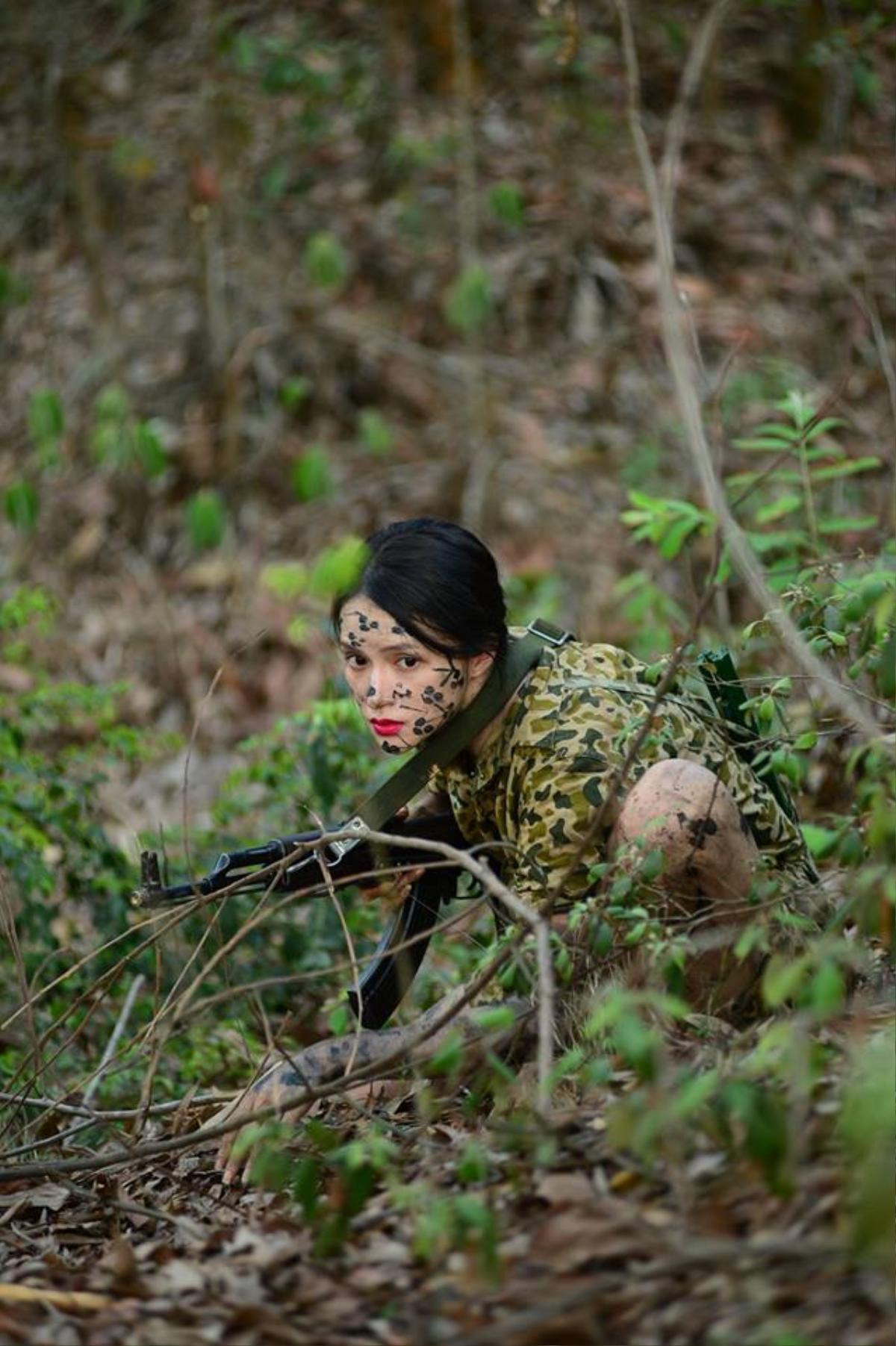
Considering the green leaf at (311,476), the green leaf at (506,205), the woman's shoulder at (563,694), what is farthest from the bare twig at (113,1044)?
the green leaf at (506,205)

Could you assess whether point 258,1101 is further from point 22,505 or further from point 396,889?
point 22,505

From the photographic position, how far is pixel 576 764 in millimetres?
3734

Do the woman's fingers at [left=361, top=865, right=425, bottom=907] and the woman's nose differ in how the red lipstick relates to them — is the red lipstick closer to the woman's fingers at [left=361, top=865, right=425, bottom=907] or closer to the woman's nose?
the woman's nose

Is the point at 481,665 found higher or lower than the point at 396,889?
higher

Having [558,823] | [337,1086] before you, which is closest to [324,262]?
[558,823]

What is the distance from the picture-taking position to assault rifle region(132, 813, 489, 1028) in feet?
12.6

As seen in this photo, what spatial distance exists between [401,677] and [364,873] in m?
0.44

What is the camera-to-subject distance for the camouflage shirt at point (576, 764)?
370 cm

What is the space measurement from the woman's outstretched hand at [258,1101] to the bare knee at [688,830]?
32.0 inches

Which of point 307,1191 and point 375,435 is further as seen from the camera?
point 375,435

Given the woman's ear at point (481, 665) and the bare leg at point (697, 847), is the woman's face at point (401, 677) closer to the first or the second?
the woman's ear at point (481, 665)

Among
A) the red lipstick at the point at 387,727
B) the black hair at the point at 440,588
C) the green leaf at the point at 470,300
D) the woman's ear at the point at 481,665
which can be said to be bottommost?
the green leaf at the point at 470,300

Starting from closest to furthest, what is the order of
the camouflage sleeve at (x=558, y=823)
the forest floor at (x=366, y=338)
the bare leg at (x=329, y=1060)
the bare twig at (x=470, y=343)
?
1. the bare leg at (x=329, y=1060)
2. the camouflage sleeve at (x=558, y=823)
3. the forest floor at (x=366, y=338)
4. the bare twig at (x=470, y=343)

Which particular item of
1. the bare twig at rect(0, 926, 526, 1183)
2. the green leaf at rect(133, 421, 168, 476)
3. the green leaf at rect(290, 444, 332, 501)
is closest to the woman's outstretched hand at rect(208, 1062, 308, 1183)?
the bare twig at rect(0, 926, 526, 1183)
